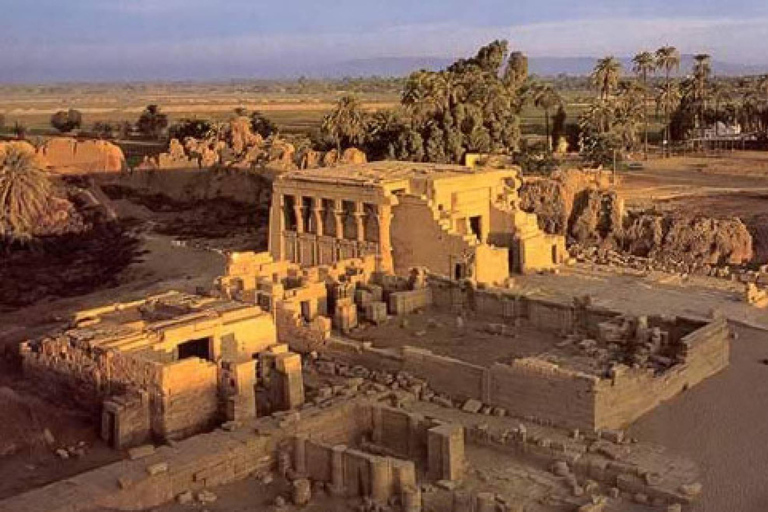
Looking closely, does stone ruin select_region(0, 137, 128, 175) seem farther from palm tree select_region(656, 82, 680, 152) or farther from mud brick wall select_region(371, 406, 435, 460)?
mud brick wall select_region(371, 406, 435, 460)

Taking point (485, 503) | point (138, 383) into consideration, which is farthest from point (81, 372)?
point (485, 503)

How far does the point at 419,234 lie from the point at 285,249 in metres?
5.56

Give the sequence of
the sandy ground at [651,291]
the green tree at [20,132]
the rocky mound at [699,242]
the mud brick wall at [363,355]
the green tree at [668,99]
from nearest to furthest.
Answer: the mud brick wall at [363,355], the sandy ground at [651,291], the rocky mound at [699,242], the green tree at [20,132], the green tree at [668,99]

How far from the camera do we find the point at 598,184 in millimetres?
41812

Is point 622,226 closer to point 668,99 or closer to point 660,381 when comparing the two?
point 660,381

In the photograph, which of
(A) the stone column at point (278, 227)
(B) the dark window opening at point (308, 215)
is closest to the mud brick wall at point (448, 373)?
Answer: (B) the dark window opening at point (308, 215)

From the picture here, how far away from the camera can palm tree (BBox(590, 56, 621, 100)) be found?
2438 inches

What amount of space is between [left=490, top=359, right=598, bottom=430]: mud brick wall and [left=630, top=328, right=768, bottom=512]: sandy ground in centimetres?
103

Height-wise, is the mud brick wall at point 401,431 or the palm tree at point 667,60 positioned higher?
the palm tree at point 667,60

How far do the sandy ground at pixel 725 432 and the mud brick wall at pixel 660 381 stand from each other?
0.58 feet

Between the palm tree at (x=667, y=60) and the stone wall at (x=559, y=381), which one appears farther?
the palm tree at (x=667, y=60)

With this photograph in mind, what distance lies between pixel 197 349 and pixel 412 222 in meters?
10.2

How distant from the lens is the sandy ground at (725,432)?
1360 centimetres

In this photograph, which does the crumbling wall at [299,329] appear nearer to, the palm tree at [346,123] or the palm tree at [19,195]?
the palm tree at [19,195]
